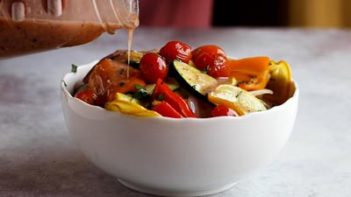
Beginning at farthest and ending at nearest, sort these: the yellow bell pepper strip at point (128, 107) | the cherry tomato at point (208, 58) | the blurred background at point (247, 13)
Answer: the blurred background at point (247, 13) → the cherry tomato at point (208, 58) → the yellow bell pepper strip at point (128, 107)

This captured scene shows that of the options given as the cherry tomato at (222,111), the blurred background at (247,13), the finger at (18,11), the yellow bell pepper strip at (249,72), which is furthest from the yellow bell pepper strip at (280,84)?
the blurred background at (247,13)

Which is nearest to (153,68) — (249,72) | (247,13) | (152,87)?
(152,87)

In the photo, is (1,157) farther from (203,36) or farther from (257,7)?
(257,7)

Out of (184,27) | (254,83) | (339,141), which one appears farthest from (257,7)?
(254,83)

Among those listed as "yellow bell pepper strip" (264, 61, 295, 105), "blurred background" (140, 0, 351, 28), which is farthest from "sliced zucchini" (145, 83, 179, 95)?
"blurred background" (140, 0, 351, 28)

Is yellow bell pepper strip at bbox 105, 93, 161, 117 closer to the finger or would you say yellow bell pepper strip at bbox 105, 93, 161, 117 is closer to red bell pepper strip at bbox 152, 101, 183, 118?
red bell pepper strip at bbox 152, 101, 183, 118

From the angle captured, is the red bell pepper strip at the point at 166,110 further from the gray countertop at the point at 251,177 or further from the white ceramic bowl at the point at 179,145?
the gray countertop at the point at 251,177
